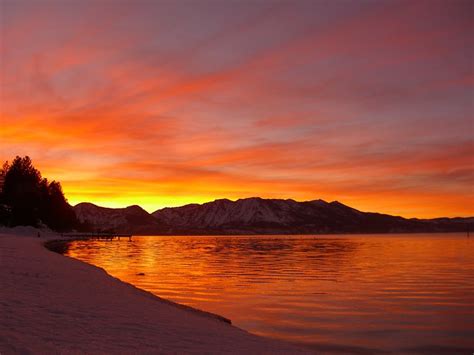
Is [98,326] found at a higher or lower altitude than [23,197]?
lower

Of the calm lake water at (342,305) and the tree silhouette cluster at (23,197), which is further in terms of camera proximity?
the tree silhouette cluster at (23,197)

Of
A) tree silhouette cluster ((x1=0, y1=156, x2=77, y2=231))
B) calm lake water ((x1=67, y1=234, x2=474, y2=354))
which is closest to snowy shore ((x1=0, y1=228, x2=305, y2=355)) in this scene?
calm lake water ((x1=67, y1=234, x2=474, y2=354))

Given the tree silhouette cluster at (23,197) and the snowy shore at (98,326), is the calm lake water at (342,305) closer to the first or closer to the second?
the snowy shore at (98,326)

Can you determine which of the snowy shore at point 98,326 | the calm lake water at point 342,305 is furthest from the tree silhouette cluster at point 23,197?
the snowy shore at point 98,326

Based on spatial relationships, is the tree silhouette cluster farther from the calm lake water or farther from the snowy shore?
the snowy shore

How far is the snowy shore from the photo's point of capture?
10.4m

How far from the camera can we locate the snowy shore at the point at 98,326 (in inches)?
409

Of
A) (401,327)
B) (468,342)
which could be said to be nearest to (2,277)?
(401,327)

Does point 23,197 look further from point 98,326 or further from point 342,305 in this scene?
point 98,326

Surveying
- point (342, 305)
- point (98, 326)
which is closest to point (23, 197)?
point (342, 305)

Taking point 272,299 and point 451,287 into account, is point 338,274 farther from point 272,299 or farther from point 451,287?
point 272,299

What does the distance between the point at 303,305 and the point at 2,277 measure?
1548 centimetres

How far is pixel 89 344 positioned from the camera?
10500mm

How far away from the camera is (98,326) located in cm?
1236
